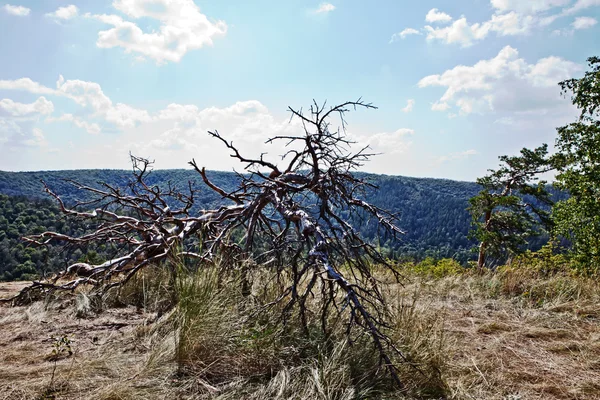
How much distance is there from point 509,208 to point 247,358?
18.4 m

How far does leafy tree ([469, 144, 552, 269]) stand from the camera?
16.2 meters

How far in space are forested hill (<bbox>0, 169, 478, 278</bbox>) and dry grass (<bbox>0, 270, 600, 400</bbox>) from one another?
29.4m

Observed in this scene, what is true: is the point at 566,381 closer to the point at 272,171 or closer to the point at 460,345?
the point at 460,345

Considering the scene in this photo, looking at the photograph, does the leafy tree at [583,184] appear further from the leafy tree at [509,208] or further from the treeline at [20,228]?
the treeline at [20,228]

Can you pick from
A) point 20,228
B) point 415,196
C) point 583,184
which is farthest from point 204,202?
point 415,196

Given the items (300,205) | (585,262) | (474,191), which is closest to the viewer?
(300,205)

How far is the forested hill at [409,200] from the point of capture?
38.1m

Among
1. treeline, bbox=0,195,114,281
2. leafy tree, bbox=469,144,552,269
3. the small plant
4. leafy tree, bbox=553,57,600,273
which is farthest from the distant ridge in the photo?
the small plant

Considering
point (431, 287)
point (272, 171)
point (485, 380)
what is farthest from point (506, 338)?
point (272, 171)

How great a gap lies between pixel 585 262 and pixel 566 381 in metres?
6.81

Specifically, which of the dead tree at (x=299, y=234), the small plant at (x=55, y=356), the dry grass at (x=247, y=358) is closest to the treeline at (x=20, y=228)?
the dead tree at (x=299, y=234)

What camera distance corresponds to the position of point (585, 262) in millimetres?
7941

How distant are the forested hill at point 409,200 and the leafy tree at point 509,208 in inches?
758

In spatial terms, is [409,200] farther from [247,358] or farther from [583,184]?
[247,358]
